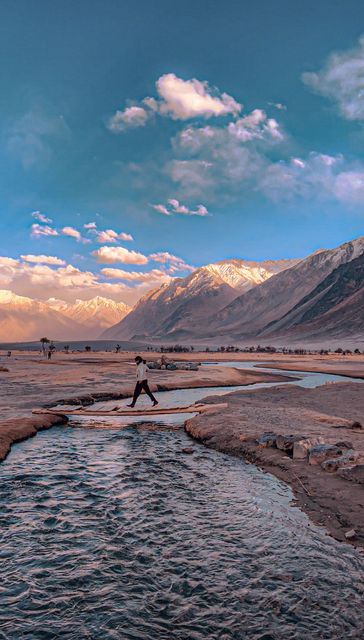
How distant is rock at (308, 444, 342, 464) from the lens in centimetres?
1218

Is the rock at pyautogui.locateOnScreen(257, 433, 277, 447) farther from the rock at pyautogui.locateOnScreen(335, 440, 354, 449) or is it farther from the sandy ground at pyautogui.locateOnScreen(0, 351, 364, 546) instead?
the rock at pyautogui.locateOnScreen(335, 440, 354, 449)

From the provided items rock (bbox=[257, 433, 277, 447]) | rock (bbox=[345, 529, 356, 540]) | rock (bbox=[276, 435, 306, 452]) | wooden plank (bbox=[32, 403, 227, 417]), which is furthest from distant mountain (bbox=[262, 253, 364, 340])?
rock (bbox=[345, 529, 356, 540])

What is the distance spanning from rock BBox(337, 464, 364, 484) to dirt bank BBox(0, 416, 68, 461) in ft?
31.4

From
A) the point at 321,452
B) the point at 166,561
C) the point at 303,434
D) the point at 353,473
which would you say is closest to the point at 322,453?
the point at 321,452

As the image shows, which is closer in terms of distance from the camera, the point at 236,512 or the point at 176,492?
the point at 236,512

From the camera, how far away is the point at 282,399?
91.7ft

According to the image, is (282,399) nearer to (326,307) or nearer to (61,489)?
(61,489)

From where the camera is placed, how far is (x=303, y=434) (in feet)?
49.0

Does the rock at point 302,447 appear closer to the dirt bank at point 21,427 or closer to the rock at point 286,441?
the rock at point 286,441

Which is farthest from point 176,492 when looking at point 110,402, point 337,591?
point 110,402

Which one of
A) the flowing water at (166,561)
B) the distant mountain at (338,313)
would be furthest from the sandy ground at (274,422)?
the distant mountain at (338,313)

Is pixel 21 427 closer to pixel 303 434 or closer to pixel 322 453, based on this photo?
pixel 303 434

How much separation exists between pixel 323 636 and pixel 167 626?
1.89 meters

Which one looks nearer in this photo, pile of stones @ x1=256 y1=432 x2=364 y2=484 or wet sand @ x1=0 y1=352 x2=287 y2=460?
pile of stones @ x1=256 y1=432 x2=364 y2=484
